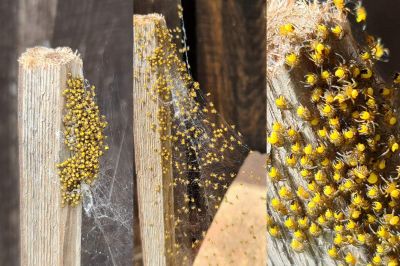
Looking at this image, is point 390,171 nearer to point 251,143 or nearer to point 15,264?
point 251,143

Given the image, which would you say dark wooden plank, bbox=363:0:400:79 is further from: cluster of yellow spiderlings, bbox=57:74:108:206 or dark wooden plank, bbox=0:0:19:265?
dark wooden plank, bbox=0:0:19:265

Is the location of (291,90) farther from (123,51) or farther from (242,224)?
(123,51)

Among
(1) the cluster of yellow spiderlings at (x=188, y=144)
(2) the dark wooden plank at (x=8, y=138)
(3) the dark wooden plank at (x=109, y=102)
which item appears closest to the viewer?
(1) the cluster of yellow spiderlings at (x=188, y=144)

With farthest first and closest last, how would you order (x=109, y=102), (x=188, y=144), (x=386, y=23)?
(x=109, y=102) → (x=188, y=144) → (x=386, y=23)

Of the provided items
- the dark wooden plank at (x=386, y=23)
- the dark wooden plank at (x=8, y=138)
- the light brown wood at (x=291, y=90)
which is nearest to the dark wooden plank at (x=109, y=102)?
the dark wooden plank at (x=8, y=138)

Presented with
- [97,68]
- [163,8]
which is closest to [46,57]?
[97,68]

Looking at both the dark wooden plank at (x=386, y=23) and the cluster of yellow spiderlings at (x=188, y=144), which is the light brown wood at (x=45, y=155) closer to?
the cluster of yellow spiderlings at (x=188, y=144)
